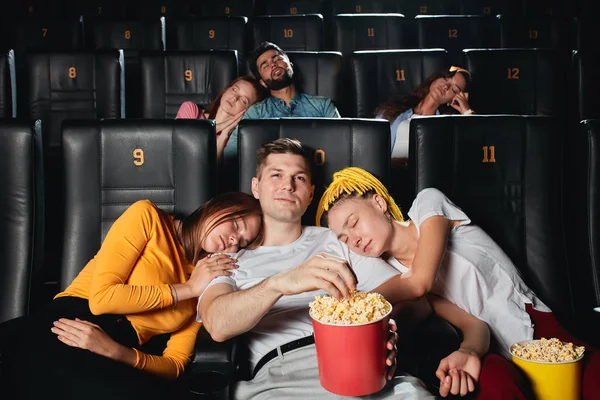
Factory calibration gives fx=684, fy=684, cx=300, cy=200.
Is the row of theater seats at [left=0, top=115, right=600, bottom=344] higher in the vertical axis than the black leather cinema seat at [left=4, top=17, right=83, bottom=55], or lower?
lower

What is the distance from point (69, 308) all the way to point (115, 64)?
173 cm

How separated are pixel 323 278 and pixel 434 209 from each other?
1.62 feet

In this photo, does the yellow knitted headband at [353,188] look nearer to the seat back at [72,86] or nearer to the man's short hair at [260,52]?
the man's short hair at [260,52]

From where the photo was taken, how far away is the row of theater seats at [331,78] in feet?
9.52

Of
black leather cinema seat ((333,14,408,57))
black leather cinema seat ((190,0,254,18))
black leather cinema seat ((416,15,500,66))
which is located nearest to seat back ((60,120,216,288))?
black leather cinema seat ((333,14,408,57))

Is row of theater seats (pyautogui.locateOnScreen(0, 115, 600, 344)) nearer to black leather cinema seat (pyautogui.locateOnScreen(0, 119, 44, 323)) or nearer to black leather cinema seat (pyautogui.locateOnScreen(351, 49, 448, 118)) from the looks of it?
black leather cinema seat (pyautogui.locateOnScreen(0, 119, 44, 323))

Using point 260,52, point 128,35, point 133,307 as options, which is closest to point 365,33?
point 260,52

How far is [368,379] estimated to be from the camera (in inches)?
40.1

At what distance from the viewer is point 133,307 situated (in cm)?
139

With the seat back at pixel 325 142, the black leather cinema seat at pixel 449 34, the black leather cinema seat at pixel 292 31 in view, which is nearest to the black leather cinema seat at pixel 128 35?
the black leather cinema seat at pixel 292 31

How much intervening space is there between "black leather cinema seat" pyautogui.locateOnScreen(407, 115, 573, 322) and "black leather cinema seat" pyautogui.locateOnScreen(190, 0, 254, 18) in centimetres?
324

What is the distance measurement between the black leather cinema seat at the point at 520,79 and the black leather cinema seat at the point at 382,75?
17 centimetres

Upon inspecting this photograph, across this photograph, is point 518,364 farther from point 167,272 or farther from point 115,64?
point 115,64

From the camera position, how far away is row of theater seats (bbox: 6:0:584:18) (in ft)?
15.9
